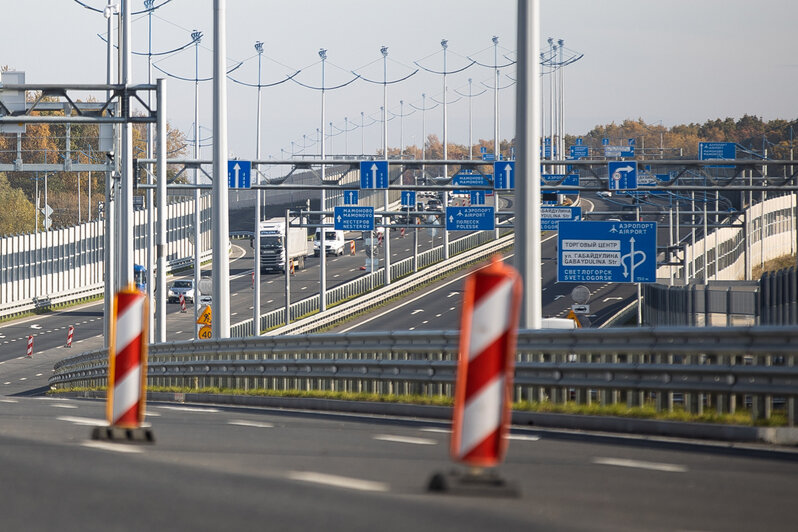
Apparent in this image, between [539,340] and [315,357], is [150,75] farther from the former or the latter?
[539,340]

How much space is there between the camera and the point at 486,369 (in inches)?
303

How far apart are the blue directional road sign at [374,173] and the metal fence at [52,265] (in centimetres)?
3213

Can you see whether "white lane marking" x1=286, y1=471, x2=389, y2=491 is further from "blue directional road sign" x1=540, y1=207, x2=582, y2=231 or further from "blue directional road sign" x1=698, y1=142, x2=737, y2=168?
"blue directional road sign" x1=698, y1=142, x2=737, y2=168

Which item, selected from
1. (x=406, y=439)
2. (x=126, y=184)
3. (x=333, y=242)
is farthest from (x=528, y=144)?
(x=333, y=242)

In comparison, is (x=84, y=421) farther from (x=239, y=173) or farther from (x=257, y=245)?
(x=257, y=245)

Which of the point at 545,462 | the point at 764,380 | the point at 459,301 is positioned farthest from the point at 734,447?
the point at 459,301

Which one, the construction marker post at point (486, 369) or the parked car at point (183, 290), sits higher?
the construction marker post at point (486, 369)

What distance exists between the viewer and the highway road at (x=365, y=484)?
726 cm

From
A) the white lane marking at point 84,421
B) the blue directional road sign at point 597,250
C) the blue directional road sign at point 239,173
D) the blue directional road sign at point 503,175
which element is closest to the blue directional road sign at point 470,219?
the blue directional road sign at point 503,175

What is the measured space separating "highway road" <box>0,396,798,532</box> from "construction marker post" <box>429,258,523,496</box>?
0.34 metres

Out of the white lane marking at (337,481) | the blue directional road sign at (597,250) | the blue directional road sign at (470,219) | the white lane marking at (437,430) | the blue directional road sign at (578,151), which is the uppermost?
the blue directional road sign at (578,151)

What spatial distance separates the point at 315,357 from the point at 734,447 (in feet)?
40.1

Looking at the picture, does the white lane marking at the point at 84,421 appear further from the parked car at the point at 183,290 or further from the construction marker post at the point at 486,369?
the parked car at the point at 183,290

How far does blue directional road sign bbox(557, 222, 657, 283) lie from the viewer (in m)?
34.9
